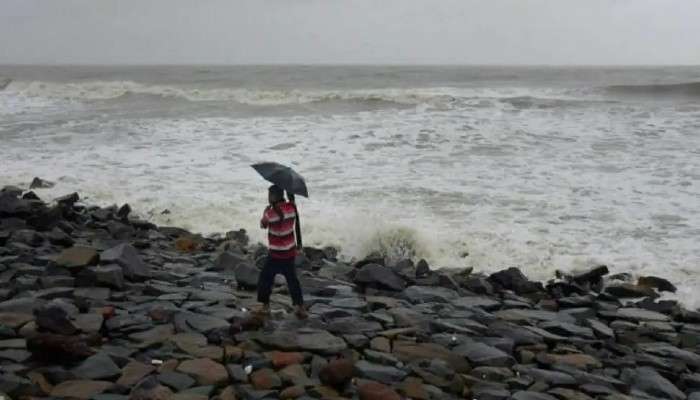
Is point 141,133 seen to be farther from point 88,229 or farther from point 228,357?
point 228,357

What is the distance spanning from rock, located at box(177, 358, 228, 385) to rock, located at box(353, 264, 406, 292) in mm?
2725

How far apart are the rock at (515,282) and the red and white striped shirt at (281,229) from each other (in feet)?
9.33

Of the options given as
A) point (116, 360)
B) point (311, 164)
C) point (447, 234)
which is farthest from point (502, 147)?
point (116, 360)

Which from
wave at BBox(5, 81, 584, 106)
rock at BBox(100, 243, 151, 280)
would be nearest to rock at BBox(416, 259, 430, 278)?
rock at BBox(100, 243, 151, 280)

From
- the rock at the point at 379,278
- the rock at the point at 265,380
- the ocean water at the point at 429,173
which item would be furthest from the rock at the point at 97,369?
the ocean water at the point at 429,173

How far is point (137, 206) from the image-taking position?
36.2ft

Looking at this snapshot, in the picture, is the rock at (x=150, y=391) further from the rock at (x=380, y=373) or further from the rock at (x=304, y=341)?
the rock at (x=380, y=373)

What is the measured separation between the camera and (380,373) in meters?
4.52

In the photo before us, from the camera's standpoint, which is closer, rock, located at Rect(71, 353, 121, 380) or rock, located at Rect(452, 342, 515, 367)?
rock, located at Rect(71, 353, 121, 380)

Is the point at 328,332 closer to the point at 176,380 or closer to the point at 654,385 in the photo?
the point at 176,380

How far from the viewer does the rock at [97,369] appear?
413 centimetres

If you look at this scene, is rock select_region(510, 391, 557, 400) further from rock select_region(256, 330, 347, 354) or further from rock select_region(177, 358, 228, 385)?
rock select_region(177, 358, 228, 385)

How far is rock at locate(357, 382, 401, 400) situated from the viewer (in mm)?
4066

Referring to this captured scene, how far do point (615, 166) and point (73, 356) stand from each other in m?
12.1
